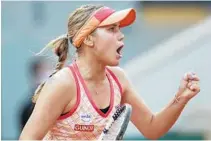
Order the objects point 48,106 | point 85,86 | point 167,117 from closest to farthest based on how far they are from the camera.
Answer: point 48,106
point 85,86
point 167,117

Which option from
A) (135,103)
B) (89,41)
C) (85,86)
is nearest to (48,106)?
(85,86)

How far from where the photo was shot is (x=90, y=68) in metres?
3.13

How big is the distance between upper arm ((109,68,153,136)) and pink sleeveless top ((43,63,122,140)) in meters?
0.17

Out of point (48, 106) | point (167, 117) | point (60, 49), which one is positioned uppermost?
point (60, 49)

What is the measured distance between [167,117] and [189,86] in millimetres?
207

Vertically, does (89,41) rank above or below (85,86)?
above


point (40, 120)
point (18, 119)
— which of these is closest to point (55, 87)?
point (40, 120)

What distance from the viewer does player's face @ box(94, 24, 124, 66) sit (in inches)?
122

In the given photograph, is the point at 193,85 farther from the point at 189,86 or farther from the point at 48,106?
the point at 48,106

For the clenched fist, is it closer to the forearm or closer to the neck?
the forearm

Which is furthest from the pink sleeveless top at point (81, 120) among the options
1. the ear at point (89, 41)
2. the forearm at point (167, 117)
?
the forearm at point (167, 117)

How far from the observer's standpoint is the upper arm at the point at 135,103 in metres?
3.27

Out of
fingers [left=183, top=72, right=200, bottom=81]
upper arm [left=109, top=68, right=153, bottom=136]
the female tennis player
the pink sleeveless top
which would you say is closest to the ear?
the female tennis player

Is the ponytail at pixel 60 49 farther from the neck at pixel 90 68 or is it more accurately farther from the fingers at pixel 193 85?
the fingers at pixel 193 85
